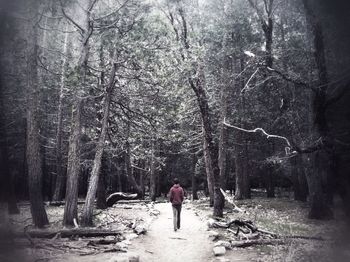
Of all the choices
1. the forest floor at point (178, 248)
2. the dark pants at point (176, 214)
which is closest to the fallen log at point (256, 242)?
the forest floor at point (178, 248)

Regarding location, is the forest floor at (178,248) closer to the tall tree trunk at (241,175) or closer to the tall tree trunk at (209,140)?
the tall tree trunk at (209,140)

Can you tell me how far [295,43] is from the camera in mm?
13984

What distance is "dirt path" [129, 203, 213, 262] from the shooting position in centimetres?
966

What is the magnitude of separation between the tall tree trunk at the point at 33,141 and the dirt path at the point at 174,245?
14.1ft

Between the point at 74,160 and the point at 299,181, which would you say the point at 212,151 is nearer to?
the point at 74,160

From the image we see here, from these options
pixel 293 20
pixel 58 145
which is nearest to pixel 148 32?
pixel 293 20

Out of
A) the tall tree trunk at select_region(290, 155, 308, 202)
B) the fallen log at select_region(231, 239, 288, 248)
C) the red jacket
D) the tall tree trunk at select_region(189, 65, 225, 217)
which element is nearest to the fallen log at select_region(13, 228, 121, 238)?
the red jacket

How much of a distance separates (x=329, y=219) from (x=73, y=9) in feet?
45.0

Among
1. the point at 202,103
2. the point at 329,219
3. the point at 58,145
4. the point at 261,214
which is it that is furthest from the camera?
the point at 58,145

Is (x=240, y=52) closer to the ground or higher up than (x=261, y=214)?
higher up

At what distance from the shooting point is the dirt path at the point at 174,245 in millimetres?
9656

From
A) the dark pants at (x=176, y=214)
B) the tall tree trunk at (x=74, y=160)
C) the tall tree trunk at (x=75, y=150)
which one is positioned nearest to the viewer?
the dark pants at (x=176, y=214)

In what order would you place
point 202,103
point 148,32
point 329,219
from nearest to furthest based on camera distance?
point 148,32 → point 329,219 → point 202,103

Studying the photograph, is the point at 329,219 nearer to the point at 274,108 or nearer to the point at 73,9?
the point at 274,108
